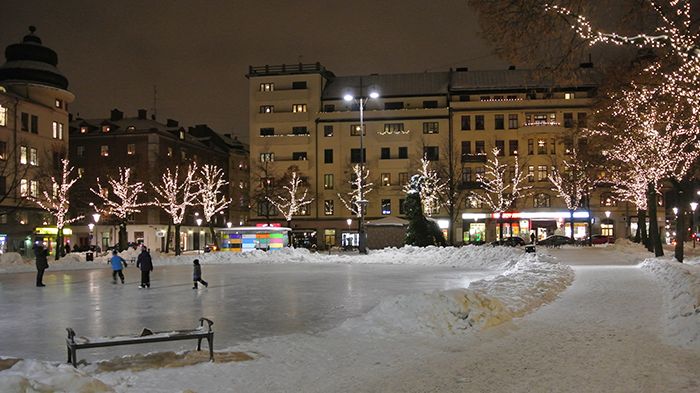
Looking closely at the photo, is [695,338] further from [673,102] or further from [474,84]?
[474,84]

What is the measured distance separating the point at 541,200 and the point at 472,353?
235 ft

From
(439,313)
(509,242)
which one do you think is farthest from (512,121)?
(439,313)

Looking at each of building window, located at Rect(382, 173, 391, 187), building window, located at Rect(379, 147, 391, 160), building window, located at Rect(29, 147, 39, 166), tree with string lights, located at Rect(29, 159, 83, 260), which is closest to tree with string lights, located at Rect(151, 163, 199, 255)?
tree with string lights, located at Rect(29, 159, 83, 260)

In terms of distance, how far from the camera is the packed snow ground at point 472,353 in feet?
29.8

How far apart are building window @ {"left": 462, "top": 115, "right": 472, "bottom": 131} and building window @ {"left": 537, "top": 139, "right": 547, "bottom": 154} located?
8151 millimetres

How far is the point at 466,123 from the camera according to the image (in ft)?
266

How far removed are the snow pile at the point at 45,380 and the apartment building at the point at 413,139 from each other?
6720 centimetres

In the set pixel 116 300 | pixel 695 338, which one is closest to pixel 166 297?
pixel 116 300

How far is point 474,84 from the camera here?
8450 cm

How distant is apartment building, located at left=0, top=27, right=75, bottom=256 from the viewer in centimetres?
6203

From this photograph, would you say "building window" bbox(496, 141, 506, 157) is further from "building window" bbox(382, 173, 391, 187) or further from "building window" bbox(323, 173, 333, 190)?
"building window" bbox(323, 173, 333, 190)

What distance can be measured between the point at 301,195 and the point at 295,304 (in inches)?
2519

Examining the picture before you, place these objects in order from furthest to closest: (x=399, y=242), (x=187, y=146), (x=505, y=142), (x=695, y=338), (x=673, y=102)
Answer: (x=187, y=146) < (x=505, y=142) < (x=399, y=242) < (x=673, y=102) < (x=695, y=338)

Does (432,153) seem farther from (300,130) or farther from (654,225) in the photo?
(654,225)
